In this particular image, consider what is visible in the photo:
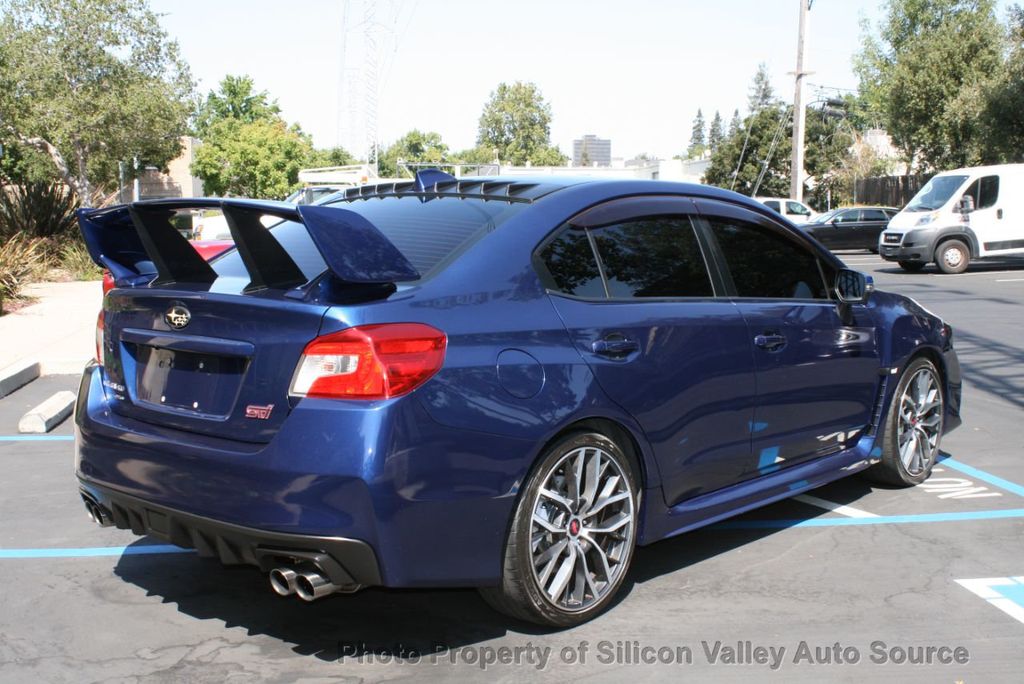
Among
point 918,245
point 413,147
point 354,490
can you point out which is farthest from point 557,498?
point 413,147

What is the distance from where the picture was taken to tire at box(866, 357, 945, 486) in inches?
227

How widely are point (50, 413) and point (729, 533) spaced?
5.20 metres

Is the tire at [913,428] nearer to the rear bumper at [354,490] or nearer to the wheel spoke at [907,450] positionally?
the wheel spoke at [907,450]

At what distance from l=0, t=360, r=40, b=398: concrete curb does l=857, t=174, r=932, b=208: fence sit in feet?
121

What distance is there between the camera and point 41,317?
14.0 m

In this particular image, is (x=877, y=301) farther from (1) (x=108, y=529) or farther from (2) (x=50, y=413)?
(2) (x=50, y=413)

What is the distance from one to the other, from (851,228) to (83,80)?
26007mm

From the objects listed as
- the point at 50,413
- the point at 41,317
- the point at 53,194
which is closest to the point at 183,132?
the point at 53,194

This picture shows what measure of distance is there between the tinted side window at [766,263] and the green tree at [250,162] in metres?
72.7

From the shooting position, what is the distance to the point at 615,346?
159 inches

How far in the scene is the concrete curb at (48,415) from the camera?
7.57 m

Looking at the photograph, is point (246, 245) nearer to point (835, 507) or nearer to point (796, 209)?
point (835, 507)

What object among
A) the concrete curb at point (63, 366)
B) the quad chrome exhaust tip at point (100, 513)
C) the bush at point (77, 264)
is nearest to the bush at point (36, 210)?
the bush at point (77, 264)

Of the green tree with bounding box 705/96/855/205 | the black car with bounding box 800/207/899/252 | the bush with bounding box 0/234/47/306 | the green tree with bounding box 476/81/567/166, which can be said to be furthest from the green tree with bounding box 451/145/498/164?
the bush with bounding box 0/234/47/306
